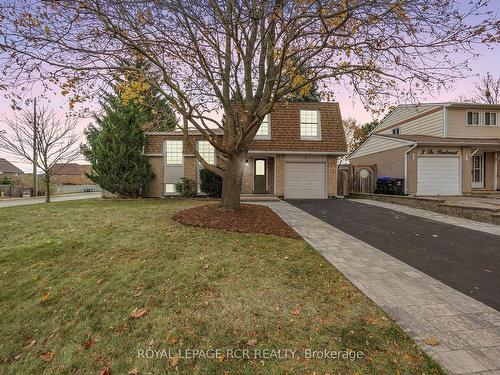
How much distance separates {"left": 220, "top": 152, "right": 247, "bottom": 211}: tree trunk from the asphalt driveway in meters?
3.16

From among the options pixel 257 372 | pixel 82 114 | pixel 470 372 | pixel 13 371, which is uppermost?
pixel 82 114

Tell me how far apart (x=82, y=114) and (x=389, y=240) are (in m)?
9.77

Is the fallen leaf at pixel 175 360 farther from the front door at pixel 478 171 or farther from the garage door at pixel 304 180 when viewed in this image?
the front door at pixel 478 171

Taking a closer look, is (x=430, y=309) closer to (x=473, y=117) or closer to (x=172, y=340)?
(x=172, y=340)

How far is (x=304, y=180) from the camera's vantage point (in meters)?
15.4

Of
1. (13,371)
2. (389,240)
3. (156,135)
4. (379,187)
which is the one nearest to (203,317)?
(13,371)

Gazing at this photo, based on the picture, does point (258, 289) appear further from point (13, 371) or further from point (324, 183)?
point (324, 183)

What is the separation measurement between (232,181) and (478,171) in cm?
1747

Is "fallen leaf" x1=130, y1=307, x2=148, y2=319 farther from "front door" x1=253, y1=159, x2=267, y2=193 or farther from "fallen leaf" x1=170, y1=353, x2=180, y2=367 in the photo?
"front door" x1=253, y1=159, x2=267, y2=193

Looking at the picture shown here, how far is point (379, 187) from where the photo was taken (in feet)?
54.9

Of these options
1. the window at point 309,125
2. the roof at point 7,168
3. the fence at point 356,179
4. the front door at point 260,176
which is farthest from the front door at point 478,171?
the roof at point 7,168

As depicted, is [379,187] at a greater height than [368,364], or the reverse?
[379,187]

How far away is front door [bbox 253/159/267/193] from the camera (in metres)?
16.1

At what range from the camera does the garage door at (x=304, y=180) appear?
15.4 metres
